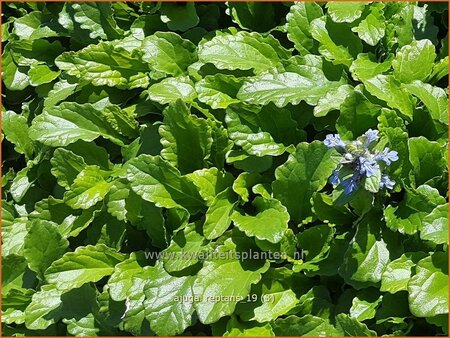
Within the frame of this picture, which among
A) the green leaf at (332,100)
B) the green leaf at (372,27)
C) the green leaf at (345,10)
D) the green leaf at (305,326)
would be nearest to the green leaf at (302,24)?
the green leaf at (345,10)

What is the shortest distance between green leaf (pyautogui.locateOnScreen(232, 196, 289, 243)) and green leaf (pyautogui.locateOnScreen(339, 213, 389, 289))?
26 centimetres

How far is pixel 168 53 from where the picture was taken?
3000 mm

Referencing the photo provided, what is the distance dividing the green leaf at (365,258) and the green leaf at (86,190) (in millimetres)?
1068

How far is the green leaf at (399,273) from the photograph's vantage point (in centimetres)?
226

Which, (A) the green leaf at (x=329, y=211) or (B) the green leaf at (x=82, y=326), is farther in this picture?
(B) the green leaf at (x=82, y=326)

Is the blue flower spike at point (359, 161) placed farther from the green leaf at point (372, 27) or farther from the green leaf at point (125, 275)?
the green leaf at point (125, 275)

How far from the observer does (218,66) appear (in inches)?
109

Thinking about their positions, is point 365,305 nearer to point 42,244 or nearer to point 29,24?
point 42,244

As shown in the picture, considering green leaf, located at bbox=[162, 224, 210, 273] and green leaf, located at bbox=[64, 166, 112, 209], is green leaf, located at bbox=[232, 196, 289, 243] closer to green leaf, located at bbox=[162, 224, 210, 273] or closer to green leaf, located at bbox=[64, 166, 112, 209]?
green leaf, located at bbox=[162, 224, 210, 273]

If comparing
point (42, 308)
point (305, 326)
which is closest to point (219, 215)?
point (305, 326)

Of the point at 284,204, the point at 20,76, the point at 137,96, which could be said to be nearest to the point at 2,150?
the point at 20,76

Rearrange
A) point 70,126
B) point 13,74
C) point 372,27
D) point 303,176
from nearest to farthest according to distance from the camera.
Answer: point 303,176, point 372,27, point 70,126, point 13,74

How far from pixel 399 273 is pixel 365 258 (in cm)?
13

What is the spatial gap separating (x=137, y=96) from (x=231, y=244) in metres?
1.07
